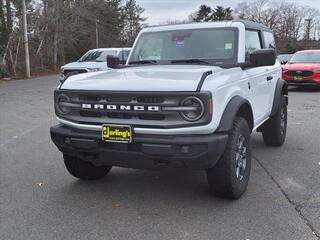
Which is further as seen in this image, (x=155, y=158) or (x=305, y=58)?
(x=305, y=58)

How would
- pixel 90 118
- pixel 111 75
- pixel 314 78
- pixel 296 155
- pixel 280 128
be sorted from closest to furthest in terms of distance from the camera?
1. pixel 90 118
2. pixel 111 75
3. pixel 296 155
4. pixel 280 128
5. pixel 314 78

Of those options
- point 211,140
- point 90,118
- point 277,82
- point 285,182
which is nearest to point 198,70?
point 211,140

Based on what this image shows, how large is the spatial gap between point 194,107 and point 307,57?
14652 millimetres

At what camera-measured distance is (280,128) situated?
7.30 metres

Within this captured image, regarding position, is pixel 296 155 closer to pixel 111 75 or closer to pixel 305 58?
pixel 111 75

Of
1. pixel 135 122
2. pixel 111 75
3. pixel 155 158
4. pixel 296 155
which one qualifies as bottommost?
pixel 296 155

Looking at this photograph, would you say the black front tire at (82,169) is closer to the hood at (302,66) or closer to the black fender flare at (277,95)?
the black fender flare at (277,95)

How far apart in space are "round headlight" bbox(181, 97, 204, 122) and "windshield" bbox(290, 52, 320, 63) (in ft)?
46.6

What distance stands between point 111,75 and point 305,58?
46.4 ft

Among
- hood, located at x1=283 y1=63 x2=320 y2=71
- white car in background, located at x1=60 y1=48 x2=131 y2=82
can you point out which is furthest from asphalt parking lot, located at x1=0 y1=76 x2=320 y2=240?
hood, located at x1=283 y1=63 x2=320 y2=71

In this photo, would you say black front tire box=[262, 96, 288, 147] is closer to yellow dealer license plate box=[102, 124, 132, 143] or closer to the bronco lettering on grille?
the bronco lettering on grille

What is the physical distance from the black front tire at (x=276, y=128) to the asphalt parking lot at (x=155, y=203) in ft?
0.52

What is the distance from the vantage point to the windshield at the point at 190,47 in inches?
225

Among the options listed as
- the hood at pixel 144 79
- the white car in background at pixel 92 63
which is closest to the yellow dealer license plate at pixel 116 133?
the hood at pixel 144 79
